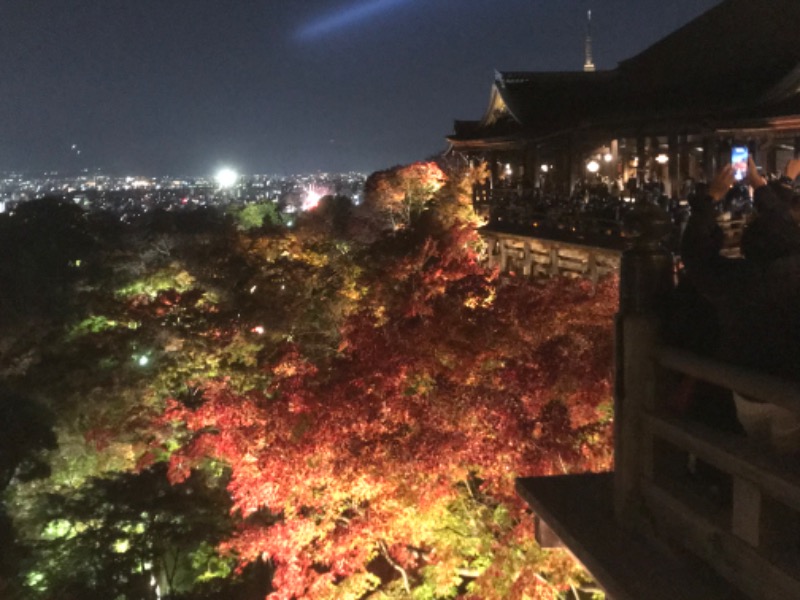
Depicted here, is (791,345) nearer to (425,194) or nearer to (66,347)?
(66,347)

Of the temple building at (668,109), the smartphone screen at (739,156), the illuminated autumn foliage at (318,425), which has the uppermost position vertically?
the temple building at (668,109)

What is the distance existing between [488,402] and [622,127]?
1115cm

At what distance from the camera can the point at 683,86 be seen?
58.2 ft

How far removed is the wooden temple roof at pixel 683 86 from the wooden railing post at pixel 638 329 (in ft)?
45.0

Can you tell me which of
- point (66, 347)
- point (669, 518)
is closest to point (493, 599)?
point (669, 518)

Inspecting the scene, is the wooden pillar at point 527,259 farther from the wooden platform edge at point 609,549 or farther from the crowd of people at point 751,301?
the crowd of people at point 751,301

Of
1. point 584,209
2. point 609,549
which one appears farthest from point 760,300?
point 584,209

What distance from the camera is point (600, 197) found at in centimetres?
1705

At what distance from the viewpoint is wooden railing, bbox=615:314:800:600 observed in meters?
2.38

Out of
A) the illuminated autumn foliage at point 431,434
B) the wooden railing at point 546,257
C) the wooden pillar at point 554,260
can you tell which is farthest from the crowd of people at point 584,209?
the illuminated autumn foliage at point 431,434

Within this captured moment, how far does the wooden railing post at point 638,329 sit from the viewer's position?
3125mm

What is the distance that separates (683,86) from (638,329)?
1672 centimetres

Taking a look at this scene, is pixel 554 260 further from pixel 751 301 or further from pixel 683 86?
pixel 751 301

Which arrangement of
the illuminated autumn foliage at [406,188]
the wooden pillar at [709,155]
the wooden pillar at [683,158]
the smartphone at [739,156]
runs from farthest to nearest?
the illuminated autumn foliage at [406,188] < the wooden pillar at [683,158] < the wooden pillar at [709,155] < the smartphone at [739,156]
